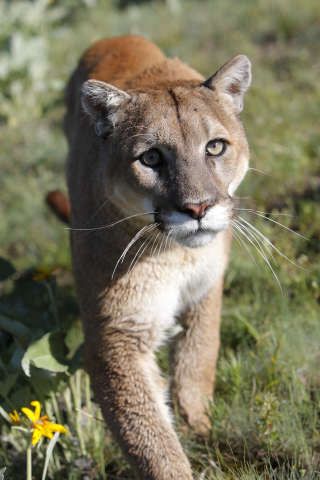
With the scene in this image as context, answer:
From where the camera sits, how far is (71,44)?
9.14 meters

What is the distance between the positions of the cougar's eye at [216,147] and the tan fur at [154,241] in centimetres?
3

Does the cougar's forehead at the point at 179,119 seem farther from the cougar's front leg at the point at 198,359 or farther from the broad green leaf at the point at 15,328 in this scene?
the broad green leaf at the point at 15,328

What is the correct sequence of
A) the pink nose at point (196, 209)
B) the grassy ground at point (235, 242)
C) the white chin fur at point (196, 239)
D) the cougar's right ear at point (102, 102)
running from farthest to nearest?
1. the grassy ground at point (235, 242)
2. the cougar's right ear at point (102, 102)
3. the white chin fur at point (196, 239)
4. the pink nose at point (196, 209)

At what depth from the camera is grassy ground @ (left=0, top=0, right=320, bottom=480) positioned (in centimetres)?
306

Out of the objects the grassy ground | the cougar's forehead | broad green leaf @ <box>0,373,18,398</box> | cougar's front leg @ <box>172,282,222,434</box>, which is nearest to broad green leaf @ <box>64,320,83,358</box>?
the grassy ground

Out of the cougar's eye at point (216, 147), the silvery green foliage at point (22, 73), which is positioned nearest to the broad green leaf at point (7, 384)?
the cougar's eye at point (216, 147)

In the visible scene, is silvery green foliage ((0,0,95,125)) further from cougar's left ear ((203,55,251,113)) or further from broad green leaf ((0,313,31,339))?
cougar's left ear ((203,55,251,113))

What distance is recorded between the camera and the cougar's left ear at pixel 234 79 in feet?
9.86

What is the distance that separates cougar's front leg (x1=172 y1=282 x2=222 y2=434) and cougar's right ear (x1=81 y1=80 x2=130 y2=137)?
120cm

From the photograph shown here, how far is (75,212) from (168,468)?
164 centimetres

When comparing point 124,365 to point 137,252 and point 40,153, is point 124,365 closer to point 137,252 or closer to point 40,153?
point 137,252

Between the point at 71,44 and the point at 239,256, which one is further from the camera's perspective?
the point at 71,44

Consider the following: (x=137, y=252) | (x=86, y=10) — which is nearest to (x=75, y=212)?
(x=137, y=252)

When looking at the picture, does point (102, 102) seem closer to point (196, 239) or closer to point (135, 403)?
point (196, 239)
